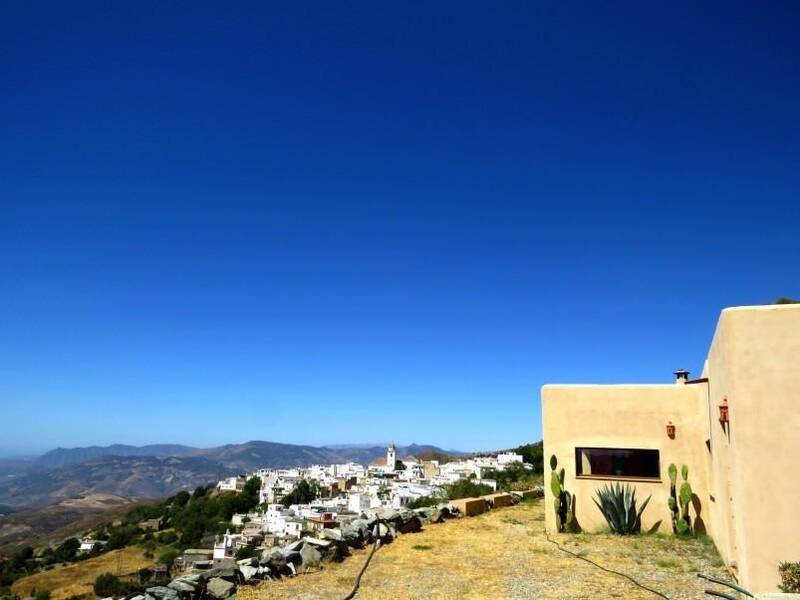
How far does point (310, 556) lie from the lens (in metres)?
8.81

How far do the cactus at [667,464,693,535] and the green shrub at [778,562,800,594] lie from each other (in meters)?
4.73

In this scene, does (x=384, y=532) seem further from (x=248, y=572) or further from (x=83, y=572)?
(x=83, y=572)

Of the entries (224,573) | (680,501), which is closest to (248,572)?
(224,573)

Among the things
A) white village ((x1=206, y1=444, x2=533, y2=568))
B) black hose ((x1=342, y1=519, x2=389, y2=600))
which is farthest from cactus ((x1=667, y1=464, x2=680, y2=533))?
black hose ((x1=342, y1=519, x2=389, y2=600))

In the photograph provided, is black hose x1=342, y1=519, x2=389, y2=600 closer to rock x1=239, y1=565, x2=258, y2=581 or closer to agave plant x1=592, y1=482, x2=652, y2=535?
rock x1=239, y1=565, x2=258, y2=581

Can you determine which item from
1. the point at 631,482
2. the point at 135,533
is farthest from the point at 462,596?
the point at 135,533

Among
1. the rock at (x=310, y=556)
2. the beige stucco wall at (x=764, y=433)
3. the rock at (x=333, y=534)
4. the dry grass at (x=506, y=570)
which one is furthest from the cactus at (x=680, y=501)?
the rock at (x=310, y=556)

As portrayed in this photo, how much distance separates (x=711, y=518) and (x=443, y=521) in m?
5.58

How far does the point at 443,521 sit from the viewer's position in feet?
42.2

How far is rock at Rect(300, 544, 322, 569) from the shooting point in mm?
8698

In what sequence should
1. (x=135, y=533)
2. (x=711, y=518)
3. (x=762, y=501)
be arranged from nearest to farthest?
(x=762, y=501), (x=711, y=518), (x=135, y=533)

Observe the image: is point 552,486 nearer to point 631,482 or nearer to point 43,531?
point 631,482

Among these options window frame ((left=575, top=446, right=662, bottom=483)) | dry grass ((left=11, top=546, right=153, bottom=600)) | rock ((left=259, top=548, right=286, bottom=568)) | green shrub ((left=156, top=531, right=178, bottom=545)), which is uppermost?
window frame ((left=575, top=446, right=662, bottom=483))

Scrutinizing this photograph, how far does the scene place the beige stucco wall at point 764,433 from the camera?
6.12 m
